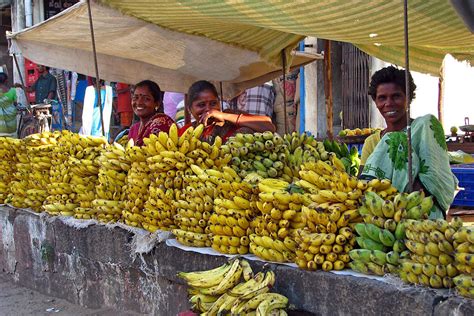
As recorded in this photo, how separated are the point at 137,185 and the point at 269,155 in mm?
1081

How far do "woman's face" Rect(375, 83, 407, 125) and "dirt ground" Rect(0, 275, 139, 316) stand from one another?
8.57 feet

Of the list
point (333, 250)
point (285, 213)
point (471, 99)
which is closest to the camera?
point (333, 250)

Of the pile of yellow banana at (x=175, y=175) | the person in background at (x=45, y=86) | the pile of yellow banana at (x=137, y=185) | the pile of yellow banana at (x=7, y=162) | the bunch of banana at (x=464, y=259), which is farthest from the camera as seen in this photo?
the person in background at (x=45, y=86)

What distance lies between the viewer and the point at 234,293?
326cm

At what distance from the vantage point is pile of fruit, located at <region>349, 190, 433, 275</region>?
2.99 m

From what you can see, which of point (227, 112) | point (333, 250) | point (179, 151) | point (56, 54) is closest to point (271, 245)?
point (333, 250)

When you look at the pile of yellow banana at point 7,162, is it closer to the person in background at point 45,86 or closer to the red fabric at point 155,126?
the red fabric at point 155,126

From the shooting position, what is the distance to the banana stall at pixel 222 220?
9.90 ft

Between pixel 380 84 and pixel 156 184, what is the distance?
1.83 meters

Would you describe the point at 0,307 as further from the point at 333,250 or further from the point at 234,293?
the point at 333,250

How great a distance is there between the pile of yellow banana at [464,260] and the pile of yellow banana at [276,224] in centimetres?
95

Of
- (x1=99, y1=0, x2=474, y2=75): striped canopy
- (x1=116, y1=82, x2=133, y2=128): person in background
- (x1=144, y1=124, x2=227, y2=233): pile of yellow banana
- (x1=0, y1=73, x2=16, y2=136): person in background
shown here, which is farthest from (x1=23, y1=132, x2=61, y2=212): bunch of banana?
(x1=0, y1=73, x2=16, y2=136): person in background

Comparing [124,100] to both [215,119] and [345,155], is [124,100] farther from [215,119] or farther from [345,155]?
[345,155]

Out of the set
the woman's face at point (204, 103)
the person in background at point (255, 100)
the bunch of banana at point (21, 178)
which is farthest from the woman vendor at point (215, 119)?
the person in background at point (255, 100)
